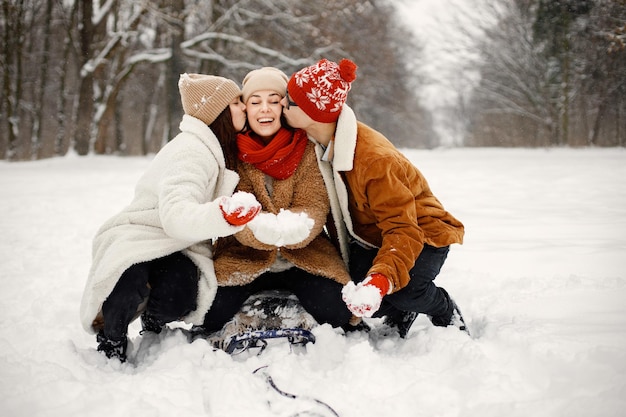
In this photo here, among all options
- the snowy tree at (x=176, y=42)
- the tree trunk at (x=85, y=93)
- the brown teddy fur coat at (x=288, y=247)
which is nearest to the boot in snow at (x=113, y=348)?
the brown teddy fur coat at (x=288, y=247)

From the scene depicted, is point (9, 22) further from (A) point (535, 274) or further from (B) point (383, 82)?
(A) point (535, 274)

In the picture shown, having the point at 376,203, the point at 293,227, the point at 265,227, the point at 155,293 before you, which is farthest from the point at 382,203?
the point at 155,293

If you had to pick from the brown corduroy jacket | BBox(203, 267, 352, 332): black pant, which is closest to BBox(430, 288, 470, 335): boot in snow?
the brown corduroy jacket

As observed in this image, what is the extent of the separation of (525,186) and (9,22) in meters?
16.5

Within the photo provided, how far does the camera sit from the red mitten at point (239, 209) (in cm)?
189

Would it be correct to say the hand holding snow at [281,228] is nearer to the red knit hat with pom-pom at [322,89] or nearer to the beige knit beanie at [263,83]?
the red knit hat with pom-pom at [322,89]

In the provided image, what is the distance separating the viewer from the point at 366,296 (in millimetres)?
1953

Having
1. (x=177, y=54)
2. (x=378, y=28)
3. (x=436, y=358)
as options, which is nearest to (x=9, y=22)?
(x=177, y=54)

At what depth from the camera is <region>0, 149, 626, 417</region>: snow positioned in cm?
175

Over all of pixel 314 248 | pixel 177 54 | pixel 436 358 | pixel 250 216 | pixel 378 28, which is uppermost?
pixel 378 28

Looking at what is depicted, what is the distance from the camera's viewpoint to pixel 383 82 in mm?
20484

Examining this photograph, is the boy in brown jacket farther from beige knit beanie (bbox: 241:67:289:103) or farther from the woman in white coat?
the woman in white coat

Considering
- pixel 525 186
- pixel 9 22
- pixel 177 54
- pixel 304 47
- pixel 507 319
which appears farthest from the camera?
pixel 9 22

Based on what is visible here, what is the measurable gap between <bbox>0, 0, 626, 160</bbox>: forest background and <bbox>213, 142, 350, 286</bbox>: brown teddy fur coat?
10138mm
